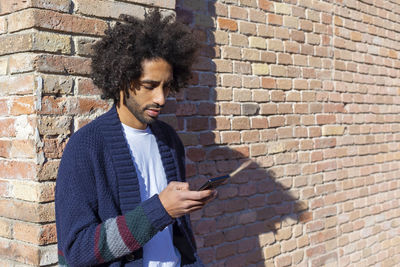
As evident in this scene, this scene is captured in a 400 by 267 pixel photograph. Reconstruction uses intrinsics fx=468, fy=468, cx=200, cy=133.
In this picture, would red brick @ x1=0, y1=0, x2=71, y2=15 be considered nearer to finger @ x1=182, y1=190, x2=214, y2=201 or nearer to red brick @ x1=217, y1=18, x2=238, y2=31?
finger @ x1=182, y1=190, x2=214, y2=201


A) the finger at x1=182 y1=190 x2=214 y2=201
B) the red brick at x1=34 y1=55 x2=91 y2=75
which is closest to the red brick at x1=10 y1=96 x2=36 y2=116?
the red brick at x1=34 y1=55 x2=91 y2=75

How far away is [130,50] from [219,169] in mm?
1353

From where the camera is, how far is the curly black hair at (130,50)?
6.96 ft

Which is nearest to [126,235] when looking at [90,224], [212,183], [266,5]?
[90,224]

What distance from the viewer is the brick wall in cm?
216

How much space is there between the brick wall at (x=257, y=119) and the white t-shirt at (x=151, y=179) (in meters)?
0.34

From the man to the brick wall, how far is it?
240mm

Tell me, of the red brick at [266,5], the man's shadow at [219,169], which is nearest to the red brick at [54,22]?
the man's shadow at [219,169]

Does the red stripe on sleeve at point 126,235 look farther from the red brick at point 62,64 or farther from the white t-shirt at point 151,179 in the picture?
the red brick at point 62,64

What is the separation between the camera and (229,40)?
11.0 feet

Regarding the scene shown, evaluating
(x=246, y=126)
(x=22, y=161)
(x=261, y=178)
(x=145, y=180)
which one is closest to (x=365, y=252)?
(x=261, y=178)

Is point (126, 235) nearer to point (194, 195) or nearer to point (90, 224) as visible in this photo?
point (90, 224)

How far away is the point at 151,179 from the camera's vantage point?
2.11m

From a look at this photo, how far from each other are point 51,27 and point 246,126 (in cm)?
171
